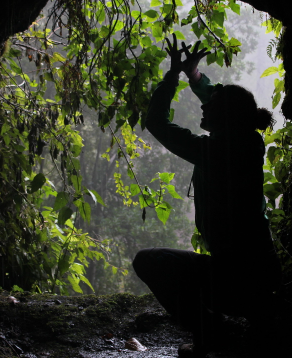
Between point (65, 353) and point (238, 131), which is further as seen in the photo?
point (65, 353)

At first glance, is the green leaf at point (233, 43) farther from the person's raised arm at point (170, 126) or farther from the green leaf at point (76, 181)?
the green leaf at point (76, 181)

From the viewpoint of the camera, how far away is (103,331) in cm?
204

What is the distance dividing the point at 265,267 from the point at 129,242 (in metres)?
12.5

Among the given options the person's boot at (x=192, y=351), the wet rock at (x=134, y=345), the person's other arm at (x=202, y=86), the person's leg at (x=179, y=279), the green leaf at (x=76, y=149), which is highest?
the person's other arm at (x=202, y=86)

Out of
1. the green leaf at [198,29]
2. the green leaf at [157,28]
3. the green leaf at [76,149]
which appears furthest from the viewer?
the green leaf at [76,149]

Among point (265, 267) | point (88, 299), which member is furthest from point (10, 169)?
point (265, 267)

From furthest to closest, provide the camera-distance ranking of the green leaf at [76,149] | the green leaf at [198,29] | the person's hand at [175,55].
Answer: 1. the green leaf at [76,149]
2. the green leaf at [198,29]
3. the person's hand at [175,55]

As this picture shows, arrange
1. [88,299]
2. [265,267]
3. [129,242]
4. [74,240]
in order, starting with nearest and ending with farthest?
[265,267]
[88,299]
[74,240]
[129,242]

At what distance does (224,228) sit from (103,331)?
1.12 metres

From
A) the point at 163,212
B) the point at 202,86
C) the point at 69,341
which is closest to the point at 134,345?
the point at 69,341

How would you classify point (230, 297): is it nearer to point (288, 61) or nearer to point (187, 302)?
point (187, 302)

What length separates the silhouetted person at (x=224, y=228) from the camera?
58.0 inches

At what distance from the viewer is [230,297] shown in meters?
1.49

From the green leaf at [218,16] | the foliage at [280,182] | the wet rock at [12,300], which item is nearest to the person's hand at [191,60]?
the green leaf at [218,16]
